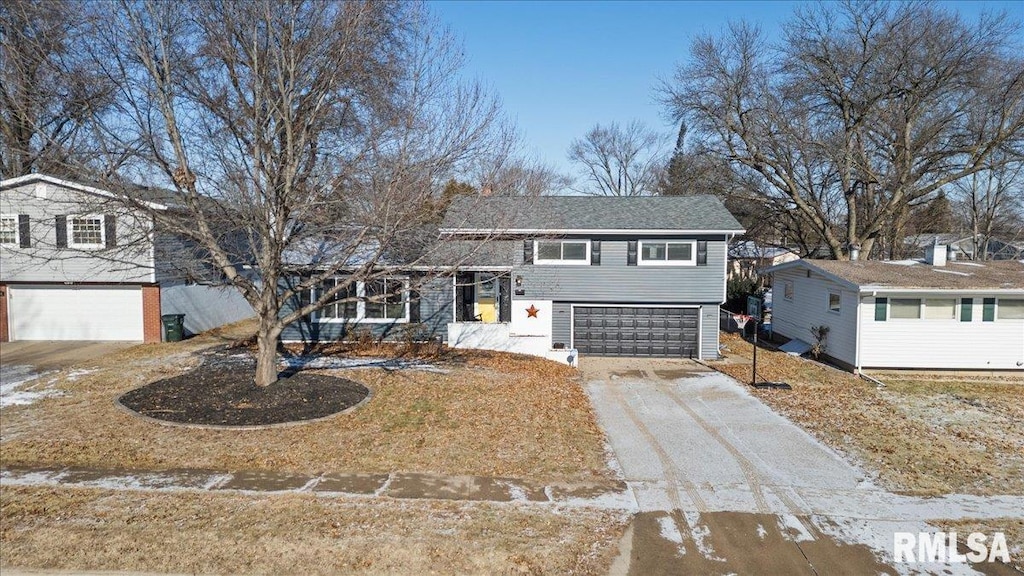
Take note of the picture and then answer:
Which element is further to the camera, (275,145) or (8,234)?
(8,234)

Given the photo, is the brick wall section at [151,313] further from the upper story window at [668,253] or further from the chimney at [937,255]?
the chimney at [937,255]

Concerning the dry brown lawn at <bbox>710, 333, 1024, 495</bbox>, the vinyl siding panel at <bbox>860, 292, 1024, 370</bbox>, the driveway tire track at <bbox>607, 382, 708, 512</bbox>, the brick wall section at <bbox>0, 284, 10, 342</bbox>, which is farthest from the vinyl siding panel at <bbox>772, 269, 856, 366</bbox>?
the brick wall section at <bbox>0, 284, 10, 342</bbox>

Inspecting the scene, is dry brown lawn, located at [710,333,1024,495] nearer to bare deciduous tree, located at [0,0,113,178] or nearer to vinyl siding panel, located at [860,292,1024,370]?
vinyl siding panel, located at [860,292,1024,370]

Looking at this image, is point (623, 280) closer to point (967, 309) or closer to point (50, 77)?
point (967, 309)

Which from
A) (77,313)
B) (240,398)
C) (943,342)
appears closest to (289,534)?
(240,398)

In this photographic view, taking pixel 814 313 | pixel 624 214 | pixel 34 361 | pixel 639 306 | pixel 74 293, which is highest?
pixel 624 214

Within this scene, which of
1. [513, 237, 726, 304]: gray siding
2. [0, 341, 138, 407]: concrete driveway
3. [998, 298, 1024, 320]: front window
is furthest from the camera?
[513, 237, 726, 304]: gray siding

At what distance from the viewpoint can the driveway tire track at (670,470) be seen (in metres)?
7.75

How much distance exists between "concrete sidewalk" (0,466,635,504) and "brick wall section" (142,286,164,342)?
13034 millimetres

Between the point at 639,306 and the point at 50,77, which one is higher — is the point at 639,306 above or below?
below

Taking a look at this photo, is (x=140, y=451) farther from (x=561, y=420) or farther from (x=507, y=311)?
(x=507, y=311)

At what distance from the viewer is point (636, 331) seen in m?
20.0

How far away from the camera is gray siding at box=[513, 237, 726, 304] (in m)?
19.4

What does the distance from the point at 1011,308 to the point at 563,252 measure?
13.2 m
